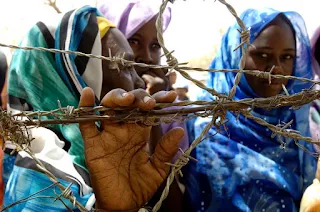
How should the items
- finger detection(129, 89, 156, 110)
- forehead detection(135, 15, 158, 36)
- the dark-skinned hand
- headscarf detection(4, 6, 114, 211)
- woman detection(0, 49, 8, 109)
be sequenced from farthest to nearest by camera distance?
1. forehead detection(135, 15, 158, 36)
2. woman detection(0, 49, 8, 109)
3. headscarf detection(4, 6, 114, 211)
4. the dark-skinned hand
5. finger detection(129, 89, 156, 110)

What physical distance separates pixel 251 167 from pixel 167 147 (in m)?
0.98

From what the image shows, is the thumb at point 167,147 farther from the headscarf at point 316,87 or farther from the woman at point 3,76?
the headscarf at point 316,87

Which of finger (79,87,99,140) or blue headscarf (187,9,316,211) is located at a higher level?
finger (79,87,99,140)

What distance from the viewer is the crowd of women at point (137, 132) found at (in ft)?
3.89

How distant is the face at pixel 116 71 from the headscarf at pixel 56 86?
0.10 feet

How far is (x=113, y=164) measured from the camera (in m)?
1.18

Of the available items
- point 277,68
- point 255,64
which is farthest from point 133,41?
point 277,68

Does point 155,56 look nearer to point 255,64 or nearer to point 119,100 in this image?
point 255,64

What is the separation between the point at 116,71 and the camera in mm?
1532

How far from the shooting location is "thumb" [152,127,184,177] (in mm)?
1184

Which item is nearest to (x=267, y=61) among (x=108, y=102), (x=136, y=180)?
(x=136, y=180)

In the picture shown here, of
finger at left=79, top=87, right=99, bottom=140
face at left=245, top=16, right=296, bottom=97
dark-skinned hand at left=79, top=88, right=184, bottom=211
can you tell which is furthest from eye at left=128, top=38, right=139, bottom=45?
finger at left=79, top=87, right=99, bottom=140

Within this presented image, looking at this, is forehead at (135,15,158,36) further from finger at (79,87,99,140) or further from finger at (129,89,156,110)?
finger at (129,89,156,110)

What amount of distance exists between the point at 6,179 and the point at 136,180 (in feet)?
1.74
